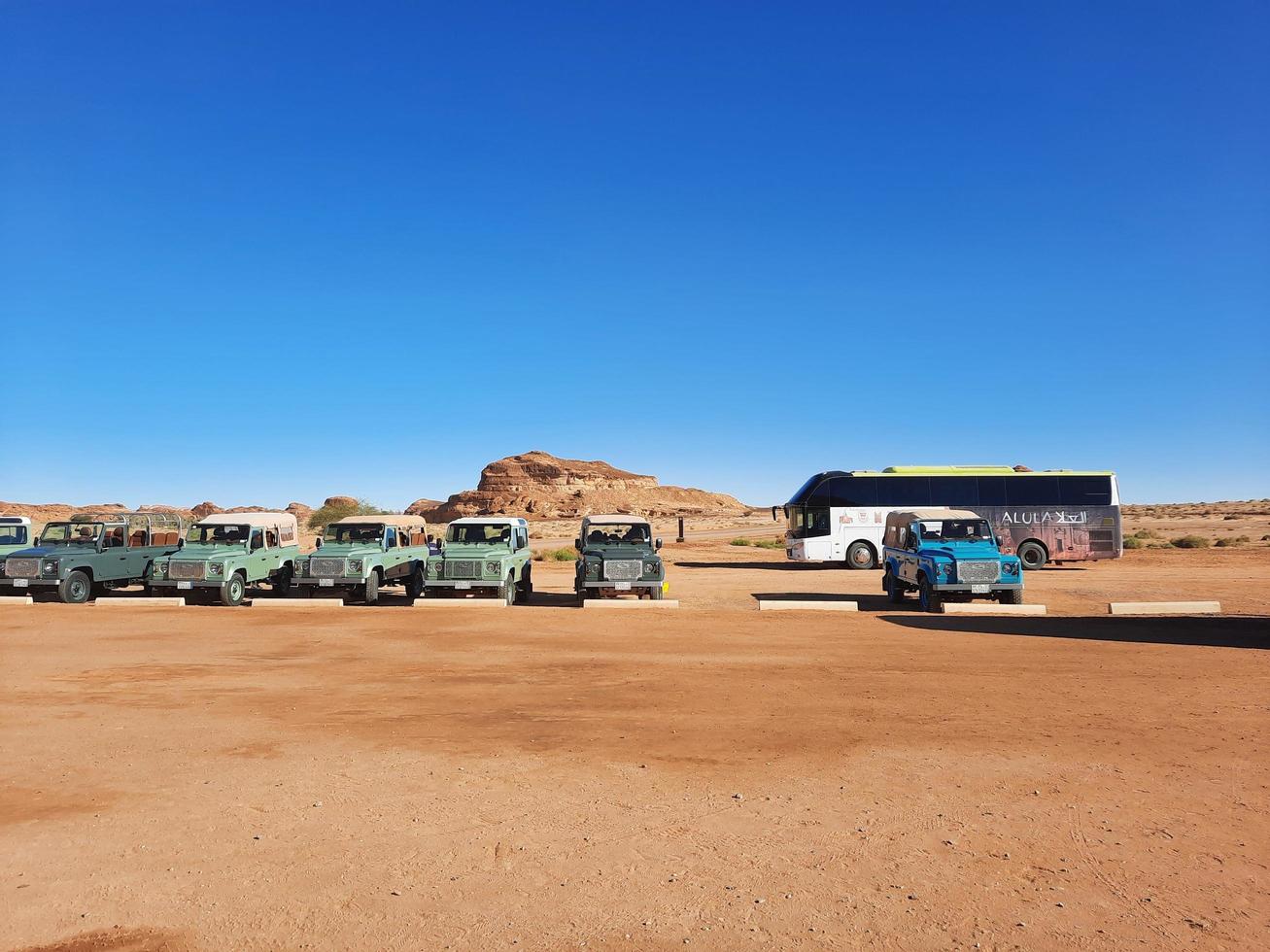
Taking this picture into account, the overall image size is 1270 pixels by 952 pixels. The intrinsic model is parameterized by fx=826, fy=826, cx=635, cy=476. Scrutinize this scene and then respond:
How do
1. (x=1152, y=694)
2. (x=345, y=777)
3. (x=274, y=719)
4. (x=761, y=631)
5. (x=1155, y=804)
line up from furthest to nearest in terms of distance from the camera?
1. (x=761, y=631)
2. (x=1152, y=694)
3. (x=274, y=719)
4. (x=345, y=777)
5. (x=1155, y=804)

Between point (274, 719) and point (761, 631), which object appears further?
point (761, 631)

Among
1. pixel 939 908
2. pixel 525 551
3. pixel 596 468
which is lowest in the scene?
pixel 939 908

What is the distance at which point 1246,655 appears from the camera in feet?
40.9

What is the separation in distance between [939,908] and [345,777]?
452cm

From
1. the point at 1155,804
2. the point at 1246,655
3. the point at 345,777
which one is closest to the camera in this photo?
the point at 1155,804

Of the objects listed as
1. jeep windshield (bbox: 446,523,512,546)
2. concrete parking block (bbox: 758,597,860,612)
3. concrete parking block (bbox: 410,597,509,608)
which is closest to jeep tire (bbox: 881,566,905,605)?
concrete parking block (bbox: 758,597,860,612)

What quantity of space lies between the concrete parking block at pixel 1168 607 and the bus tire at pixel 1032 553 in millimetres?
12779

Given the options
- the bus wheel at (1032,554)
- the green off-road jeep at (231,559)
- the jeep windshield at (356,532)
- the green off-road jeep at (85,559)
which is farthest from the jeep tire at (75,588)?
the bus wheel at (1032,554)

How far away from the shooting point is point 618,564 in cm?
1914

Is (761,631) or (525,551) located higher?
(525,551)

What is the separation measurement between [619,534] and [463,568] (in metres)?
3.93

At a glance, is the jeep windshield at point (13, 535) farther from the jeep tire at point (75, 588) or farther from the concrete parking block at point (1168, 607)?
the concrete parking block at point (1168, 607)

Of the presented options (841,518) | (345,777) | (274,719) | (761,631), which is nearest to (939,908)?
(345,777)

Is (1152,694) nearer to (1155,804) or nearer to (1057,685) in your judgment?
(1057,685)
